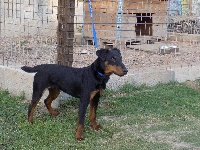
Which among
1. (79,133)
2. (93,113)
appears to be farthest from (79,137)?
(93,113)

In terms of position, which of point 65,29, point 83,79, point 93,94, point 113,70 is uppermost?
point 65,29

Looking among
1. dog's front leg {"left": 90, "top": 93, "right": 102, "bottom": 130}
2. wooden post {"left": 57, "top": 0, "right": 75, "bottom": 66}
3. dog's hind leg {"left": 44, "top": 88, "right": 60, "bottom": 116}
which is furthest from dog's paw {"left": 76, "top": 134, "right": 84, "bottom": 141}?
wooden post {"left": 57, "top": 0, "right": 75, "bottom": 66}

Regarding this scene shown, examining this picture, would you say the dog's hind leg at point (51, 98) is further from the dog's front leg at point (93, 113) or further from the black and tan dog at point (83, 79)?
the dog's front leg at point (93, 113)

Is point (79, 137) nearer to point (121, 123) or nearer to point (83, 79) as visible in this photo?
point (83, 79)

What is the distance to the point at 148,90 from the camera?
766cm

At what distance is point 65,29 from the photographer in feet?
22.7

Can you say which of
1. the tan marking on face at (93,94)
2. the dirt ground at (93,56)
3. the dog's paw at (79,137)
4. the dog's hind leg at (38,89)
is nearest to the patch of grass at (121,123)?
the dog's paw at (79,137)

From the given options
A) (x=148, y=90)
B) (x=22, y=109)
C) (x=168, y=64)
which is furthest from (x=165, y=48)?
(x=22, y=109)

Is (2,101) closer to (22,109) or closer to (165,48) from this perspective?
(22,109)

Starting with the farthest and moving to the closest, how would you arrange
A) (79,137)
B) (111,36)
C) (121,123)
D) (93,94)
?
(111,36), (121,123), (93,94), (79,137)

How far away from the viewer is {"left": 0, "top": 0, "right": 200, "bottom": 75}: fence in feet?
29.5

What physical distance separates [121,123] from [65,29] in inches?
70.5

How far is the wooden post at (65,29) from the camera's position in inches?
271

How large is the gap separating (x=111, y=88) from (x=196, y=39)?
16.8ft
